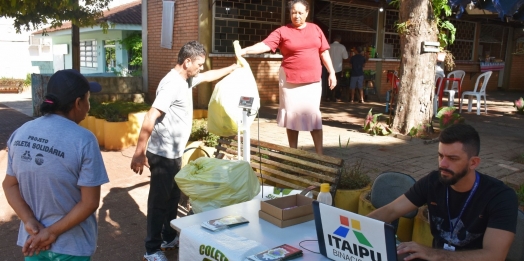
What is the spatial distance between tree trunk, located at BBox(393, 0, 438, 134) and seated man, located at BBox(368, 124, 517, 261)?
553cm

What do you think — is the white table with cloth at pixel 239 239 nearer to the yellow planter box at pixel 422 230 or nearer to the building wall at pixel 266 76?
the yellow planter box at pixel 422 230

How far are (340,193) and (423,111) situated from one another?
433 cm

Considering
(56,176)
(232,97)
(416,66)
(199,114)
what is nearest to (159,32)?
(199,114)

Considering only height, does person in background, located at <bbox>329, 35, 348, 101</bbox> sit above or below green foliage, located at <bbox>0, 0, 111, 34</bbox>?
below

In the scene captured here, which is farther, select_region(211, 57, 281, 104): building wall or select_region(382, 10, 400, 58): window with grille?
select_region(382, 10, 400, 58): window with grille

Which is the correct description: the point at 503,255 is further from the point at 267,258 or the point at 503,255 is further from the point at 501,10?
the point at 501,10

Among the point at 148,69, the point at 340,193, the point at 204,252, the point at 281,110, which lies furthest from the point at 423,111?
the point at 148,69

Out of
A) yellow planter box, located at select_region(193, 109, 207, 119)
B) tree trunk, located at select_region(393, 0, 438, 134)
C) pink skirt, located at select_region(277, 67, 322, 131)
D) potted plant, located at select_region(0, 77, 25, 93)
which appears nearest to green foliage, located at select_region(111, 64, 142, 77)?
potted plant, located at select_region(0, 77, 25, 93)

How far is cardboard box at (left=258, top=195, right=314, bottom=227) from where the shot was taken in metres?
2.60

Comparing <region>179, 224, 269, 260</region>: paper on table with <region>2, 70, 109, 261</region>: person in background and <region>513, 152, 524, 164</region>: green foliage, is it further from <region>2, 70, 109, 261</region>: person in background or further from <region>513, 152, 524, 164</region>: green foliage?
<region>513, 152, 524, 164</region>: green foliage

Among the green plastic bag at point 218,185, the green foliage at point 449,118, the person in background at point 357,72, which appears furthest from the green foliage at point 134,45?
the green plastic bag at point 218,185

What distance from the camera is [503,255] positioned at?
7.26ft

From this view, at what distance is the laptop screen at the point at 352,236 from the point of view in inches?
75.2

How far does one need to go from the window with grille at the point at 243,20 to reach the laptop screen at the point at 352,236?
33.9 ft
